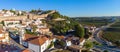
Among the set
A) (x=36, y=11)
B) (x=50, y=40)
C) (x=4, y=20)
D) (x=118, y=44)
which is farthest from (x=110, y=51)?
(x=36, y=11)

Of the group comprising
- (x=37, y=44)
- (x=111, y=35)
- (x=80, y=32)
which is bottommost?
(x=111, y=35)

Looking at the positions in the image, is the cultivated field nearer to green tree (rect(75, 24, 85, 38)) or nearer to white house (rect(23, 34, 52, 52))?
green tree (rect(75, 24, 85, 38))

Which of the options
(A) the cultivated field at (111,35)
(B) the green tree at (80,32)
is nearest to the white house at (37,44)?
(B) the green tree at (80,32)

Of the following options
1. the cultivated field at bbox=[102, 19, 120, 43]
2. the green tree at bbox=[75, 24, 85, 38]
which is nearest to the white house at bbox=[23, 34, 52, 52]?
the green tree at bbox=[75, 24, 85, 38]

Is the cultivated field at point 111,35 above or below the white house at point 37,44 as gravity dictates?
below

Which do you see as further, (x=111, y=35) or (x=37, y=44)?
(x=111, y=35)

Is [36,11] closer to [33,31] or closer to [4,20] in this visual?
[4,20]

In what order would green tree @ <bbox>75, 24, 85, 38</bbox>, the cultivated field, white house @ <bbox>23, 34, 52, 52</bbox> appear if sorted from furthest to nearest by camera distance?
the cultivated field < green tree @ <bbox>75, 24, 85, 38</bbox> < white house @ <bbox>23, 34, 52, 52</bbox>

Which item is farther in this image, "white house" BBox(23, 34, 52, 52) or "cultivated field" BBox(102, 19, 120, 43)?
"cultivated field" BBox(102, 19, 120, 43)

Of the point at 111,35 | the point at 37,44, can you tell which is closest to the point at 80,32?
the point at 37,44

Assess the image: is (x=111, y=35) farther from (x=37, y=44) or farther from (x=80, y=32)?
(x=37, y=44)

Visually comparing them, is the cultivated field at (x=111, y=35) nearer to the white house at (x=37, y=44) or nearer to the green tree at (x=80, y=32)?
the green tree at (x=80, y=32)

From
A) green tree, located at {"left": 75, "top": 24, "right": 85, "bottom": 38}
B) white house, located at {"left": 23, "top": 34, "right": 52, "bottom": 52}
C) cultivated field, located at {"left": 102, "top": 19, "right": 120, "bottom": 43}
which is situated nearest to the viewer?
white house, located at {"left": 23, "top": 34, "right": 52, "bottom": 52}
